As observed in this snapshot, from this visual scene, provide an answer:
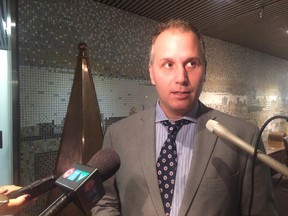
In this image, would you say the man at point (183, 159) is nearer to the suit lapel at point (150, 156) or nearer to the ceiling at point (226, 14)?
the suit lapel at point (150, 156)

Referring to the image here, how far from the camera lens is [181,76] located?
1.02 m

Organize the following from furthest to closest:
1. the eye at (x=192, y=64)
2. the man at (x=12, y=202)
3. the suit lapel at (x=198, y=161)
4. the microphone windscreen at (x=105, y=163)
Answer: the eye at (x=192, y=64), the suit lapel at (x=198, y=161), the man at (x=12, y=202), the microphone windscreen at (x=105, y=163)

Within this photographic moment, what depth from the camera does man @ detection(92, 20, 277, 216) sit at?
968 millimetres

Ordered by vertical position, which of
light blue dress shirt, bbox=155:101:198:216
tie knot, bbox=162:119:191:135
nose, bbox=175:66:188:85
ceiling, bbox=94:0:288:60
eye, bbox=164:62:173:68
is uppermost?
ceiling, bbox=94:0:288:60

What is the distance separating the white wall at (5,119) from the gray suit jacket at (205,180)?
4.06 ft

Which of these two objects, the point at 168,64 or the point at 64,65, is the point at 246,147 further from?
the point at 64,65

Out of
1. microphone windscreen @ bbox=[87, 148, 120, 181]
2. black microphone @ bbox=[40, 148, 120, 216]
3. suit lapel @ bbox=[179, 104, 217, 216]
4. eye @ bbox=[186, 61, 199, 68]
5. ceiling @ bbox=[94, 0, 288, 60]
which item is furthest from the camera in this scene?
ceiling @ bbox=[94, 0, 288, 60]

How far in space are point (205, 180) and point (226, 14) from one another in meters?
2.40

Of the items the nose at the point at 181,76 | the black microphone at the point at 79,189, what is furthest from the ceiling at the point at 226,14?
the black microphone at the point at 79,189

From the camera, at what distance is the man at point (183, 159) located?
968 mm

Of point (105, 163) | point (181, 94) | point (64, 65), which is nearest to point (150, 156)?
point (181, 94)

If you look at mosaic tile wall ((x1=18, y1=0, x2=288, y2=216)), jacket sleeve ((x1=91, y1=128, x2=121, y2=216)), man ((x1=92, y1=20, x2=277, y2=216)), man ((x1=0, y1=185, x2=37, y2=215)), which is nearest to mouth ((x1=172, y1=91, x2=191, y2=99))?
man ((x1=92, y1=20, x2=277, y2=216))

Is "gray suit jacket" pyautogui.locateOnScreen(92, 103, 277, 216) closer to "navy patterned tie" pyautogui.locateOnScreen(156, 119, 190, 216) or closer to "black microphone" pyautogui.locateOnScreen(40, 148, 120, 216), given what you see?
"navy patterned tie" pyautogui.locateOnScreen(156, 119, 190, 216)

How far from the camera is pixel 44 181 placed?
72 cm
